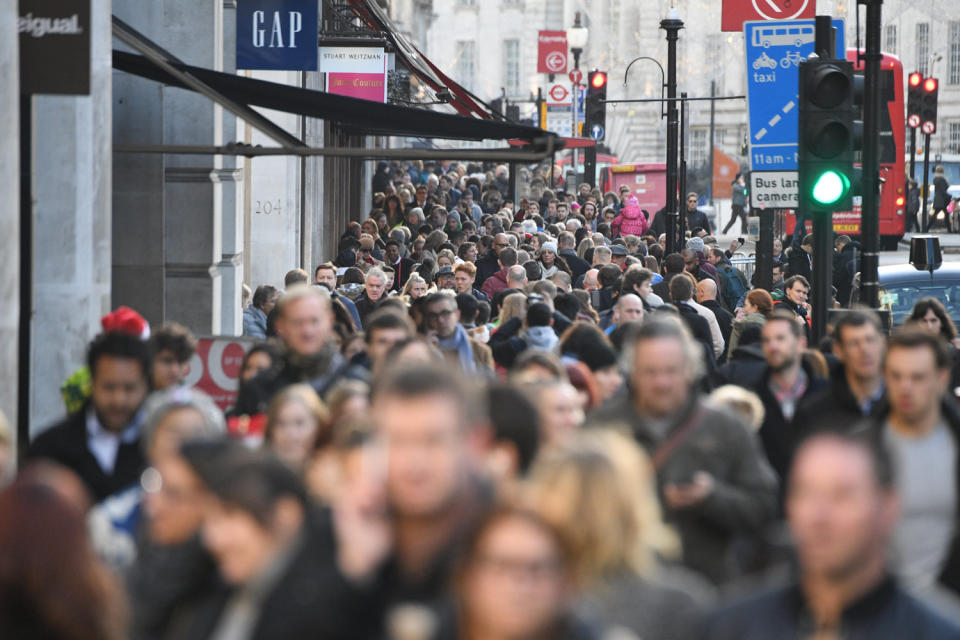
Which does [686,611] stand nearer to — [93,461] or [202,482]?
[202,482]

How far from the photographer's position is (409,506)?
11.3ft

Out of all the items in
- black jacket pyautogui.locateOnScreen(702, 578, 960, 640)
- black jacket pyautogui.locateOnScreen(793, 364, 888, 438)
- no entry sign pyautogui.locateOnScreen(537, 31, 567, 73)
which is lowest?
black jacket pyautogui.locateOnScreen(702, 578, 960, 640)

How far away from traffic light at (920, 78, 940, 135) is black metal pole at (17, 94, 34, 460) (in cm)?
3335

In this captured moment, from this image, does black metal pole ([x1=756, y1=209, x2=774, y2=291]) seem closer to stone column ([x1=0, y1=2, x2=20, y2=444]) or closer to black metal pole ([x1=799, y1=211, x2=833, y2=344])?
black metal pole ([x1=799, y1=211, x2=833, y2=344])

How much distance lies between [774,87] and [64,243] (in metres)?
6.40

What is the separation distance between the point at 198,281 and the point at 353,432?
9.41 meters

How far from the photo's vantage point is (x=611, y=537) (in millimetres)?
3771

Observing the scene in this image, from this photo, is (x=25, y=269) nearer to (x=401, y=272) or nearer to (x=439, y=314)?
(x=439, y=314)

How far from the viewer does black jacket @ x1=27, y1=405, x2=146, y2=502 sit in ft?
20.1

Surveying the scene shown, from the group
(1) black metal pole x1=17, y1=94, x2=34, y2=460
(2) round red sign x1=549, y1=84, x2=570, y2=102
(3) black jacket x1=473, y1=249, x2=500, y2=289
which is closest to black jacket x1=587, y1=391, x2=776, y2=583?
(1) black metal pole x1=17, y1=94, x2=34, y2=460

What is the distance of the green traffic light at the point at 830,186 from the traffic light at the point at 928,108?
2905 centimetres

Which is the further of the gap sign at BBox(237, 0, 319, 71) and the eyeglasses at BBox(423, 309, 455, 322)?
the gap sign at BBox(237, 0, 319, 71)

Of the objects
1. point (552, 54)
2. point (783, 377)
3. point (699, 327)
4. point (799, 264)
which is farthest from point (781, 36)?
point (552, 54)

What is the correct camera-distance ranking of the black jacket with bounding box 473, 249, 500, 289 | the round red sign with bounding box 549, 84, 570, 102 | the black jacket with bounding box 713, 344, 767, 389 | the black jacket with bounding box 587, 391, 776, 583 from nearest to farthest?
the black jacket with bounding box 587, 391, 776, 583 → the black jacket with bounding box 713, 344, 767, 389 → the black jacket with bounding box 473, 249, 500, 289 → the round red sign with bounding box 549, 84, 570, 102
